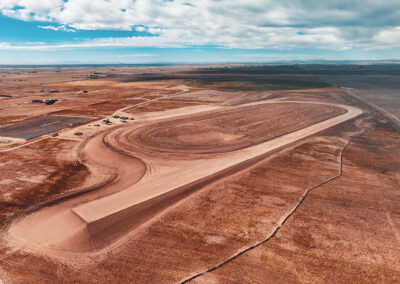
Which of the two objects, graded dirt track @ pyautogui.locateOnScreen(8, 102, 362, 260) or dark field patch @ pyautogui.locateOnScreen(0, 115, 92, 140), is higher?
dark field patch @ pyautogui.locateOnScreen(0, 115, 92, 140)

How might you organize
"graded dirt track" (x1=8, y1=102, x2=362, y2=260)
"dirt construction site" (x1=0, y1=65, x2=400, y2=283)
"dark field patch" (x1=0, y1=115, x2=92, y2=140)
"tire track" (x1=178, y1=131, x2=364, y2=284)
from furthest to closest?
"dark field patch" (x1=0, y1=115, x2=92, y2=140)
"graded dirt track" (x1=8, y1=102, x2=362, y2=260)
"dirt construction site" (x1=0, y1=65, x2=400, y2=283)
"tire track" (x1=178, y1=131, x2=364, y2=284)

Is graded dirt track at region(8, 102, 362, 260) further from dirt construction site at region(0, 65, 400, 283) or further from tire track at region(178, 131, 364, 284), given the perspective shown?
tire track at region(178, 131, 364, 284)

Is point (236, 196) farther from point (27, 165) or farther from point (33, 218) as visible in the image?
point (27, 165)

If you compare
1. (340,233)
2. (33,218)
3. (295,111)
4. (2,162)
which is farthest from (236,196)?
(295,111)

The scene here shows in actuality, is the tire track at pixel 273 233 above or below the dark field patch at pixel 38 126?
below

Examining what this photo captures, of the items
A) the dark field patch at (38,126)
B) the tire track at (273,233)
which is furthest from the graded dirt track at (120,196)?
the dark field patch at (38,126)

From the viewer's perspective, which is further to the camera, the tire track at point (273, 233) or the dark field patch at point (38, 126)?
the dark field patch at point (38, 126)

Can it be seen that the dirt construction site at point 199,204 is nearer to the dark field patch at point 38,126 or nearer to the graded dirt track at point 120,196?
the graded dirt track at point 120,196

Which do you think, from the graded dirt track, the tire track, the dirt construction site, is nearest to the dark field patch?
the dirt construction site
